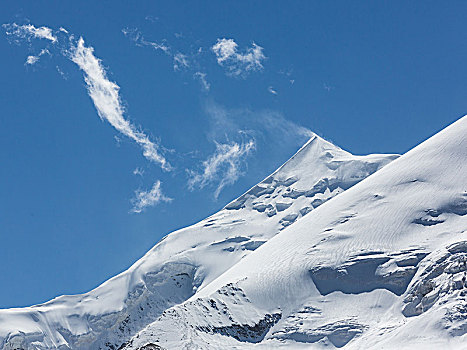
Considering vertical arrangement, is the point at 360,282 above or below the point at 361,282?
above

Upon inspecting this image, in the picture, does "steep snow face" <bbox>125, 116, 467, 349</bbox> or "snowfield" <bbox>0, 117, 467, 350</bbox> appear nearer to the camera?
"snowfield" <bbox>0, 117, 467, 350</bbox>

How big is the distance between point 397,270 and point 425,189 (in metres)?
27.4

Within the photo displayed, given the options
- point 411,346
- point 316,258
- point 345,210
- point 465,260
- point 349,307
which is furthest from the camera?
point 345,210

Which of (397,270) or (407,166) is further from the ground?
(407,166)

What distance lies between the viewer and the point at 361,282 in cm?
14425

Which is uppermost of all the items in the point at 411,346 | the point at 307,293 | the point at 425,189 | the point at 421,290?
the point at 425,189

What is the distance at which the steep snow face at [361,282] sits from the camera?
12625 cm

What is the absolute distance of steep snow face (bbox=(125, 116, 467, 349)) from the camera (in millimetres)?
126250

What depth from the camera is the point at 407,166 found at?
584 ft

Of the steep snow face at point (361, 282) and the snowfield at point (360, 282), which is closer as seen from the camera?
the snowfield at point (360, 282)

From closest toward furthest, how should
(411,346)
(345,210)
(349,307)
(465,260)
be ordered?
(411,346) < (465,260) < (349,307) < (345,210)

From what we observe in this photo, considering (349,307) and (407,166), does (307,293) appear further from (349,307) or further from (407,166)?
(407,166)

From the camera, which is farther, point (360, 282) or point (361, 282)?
point (360, 282)

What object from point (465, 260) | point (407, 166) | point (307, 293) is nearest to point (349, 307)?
point (307, 293)
